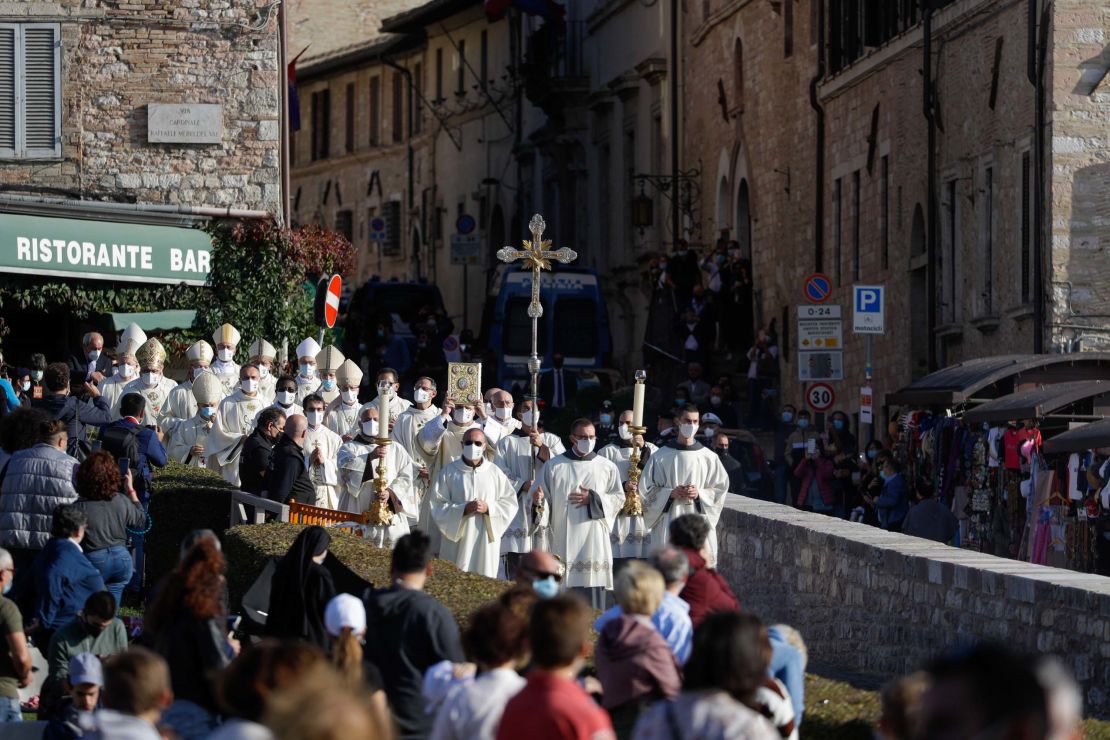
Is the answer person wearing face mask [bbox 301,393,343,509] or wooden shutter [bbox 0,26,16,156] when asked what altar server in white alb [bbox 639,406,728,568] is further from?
wooden shutter [bbox 0,26,16,156]

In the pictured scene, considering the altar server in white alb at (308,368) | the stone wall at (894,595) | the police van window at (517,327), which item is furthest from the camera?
the police van window at (517,327)

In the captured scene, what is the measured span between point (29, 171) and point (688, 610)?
19.5 m

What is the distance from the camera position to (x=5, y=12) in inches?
1142

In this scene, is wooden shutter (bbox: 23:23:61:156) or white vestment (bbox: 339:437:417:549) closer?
white vestment (bbox: 339:437:417:549)

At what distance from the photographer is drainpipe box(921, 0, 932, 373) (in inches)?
1214

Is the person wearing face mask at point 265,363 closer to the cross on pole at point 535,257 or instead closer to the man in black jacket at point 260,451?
the cross on pole at point 535,257

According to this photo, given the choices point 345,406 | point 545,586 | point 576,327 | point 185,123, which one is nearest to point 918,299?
point 576,327

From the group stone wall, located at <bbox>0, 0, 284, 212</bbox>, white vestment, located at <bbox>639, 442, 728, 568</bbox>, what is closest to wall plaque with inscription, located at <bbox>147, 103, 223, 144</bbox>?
stone wall, located at <bbox>0, 0, 284, 212</bbox>

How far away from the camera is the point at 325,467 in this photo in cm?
2081

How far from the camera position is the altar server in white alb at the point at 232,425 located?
23266mm

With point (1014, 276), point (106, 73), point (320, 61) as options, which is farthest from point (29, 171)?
point (320, 61)

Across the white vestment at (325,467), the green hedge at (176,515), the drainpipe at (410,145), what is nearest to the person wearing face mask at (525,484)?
the white vestment at (325,467)

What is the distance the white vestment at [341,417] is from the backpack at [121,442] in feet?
17.4

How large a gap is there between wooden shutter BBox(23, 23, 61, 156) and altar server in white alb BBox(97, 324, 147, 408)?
4.92 m
